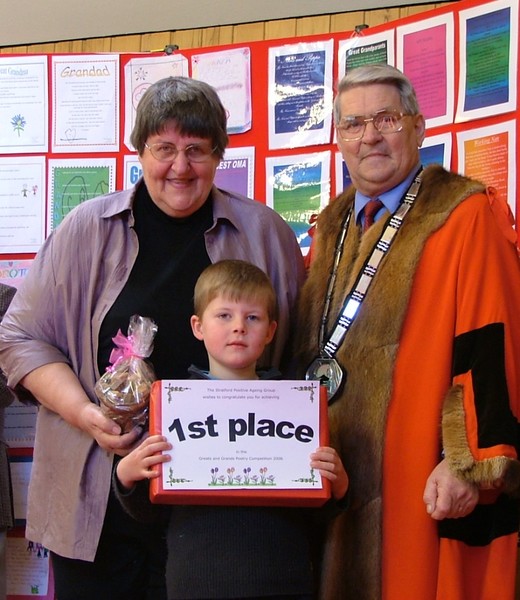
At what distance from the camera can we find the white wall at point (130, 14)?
12.2ft

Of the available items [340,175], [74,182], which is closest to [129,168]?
[74,182]

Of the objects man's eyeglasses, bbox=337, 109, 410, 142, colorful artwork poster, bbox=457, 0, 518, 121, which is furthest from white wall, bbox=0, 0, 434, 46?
man's eyeglasses, bbox=337, 109, 410, 142

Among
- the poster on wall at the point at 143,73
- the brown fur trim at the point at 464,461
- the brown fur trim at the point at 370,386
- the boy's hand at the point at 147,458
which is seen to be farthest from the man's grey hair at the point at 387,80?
the poster on wall at the point at 143,73

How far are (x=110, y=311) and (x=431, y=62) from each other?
186cm

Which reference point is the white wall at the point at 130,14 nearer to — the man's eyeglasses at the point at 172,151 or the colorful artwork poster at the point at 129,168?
the colorful artwork poster at the point at 129,168

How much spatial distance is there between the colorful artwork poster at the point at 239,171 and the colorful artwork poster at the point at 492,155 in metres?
0.92

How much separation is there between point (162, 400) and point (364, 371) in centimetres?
56

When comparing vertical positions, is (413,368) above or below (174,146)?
below

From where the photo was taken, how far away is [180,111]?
217 cm

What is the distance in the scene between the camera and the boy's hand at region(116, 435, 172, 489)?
1835 millimetres

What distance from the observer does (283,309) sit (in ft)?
7.71

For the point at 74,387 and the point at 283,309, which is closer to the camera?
the point at 74,387

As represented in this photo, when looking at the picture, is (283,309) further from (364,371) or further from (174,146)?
(174,146)

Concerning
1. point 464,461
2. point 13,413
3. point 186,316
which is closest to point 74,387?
point 186,316
